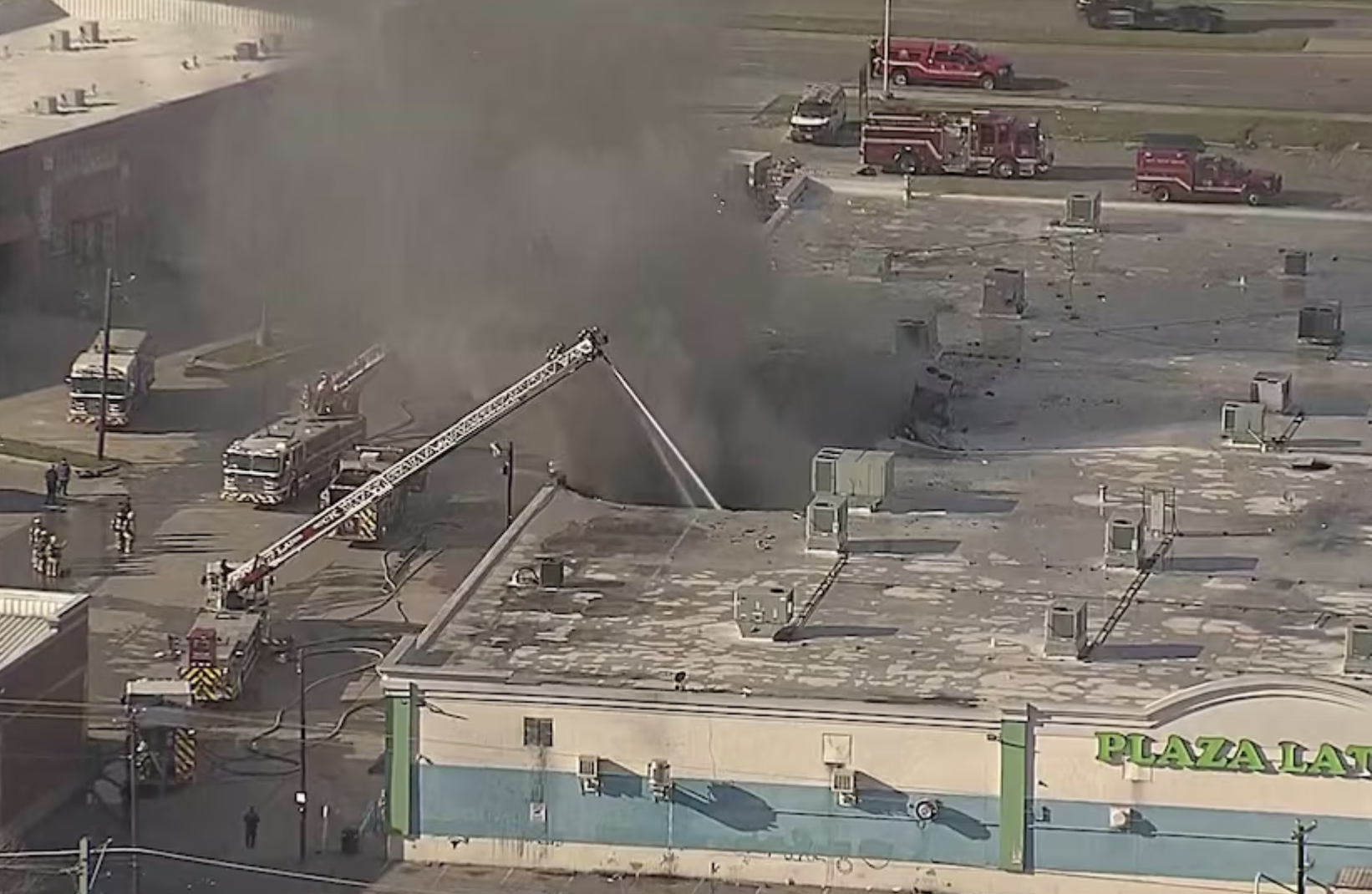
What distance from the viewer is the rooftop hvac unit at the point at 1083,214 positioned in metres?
40.2

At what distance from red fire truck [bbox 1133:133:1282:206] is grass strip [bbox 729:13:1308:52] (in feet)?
45.8

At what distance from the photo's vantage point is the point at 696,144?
3497cm

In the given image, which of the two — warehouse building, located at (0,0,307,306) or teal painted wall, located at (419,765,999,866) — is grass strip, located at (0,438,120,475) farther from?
teal painted wall, located at (419,765,999,866)

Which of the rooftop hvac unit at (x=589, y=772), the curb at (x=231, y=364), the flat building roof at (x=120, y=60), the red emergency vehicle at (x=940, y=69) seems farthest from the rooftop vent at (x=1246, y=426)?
the red emergency vehicle at (x=940, y=69)

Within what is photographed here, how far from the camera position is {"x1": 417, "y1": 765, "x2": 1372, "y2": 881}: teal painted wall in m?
21.3

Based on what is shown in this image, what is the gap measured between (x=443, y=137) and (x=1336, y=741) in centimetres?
1540

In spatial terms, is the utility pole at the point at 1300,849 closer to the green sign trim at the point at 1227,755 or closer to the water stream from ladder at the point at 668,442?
the green sign trim at the point at 1227,755

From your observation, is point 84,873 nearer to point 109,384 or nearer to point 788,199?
point 109,384

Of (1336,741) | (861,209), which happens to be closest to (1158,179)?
(861,209)

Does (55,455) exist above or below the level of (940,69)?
below

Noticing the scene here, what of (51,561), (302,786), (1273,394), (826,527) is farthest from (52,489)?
(1273,394)

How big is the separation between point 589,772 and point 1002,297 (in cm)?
1371

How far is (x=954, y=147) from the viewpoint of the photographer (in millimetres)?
46125

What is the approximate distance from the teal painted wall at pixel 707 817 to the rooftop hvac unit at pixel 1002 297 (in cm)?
1342
